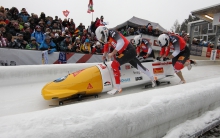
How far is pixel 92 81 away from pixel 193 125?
5.23 feet

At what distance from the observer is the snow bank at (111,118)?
90 cm

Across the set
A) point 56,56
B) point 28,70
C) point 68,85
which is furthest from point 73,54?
point 68,85

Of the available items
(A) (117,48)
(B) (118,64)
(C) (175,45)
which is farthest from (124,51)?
(C) (175,45)

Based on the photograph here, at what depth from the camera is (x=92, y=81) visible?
2736mm

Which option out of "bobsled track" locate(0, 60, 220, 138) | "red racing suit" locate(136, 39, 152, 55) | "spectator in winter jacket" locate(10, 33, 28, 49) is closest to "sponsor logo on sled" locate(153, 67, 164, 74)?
"red racing suit" locate(136, 39, 152, 55)

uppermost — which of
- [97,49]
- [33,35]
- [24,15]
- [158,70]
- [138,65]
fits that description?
[24,15]

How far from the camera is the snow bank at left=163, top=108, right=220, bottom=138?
1569 millimetres

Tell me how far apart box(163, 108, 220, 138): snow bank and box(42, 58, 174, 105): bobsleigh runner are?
1.46m

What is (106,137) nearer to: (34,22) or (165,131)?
(165,131)

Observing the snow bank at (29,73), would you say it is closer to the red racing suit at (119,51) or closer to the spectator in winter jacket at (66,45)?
the red racing suit at (119,51)

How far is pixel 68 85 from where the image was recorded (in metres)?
2.50

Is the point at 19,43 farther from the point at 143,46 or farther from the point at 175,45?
the point at 175,45

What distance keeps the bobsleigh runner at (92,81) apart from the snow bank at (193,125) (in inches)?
57.6

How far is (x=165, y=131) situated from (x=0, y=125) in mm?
1409
